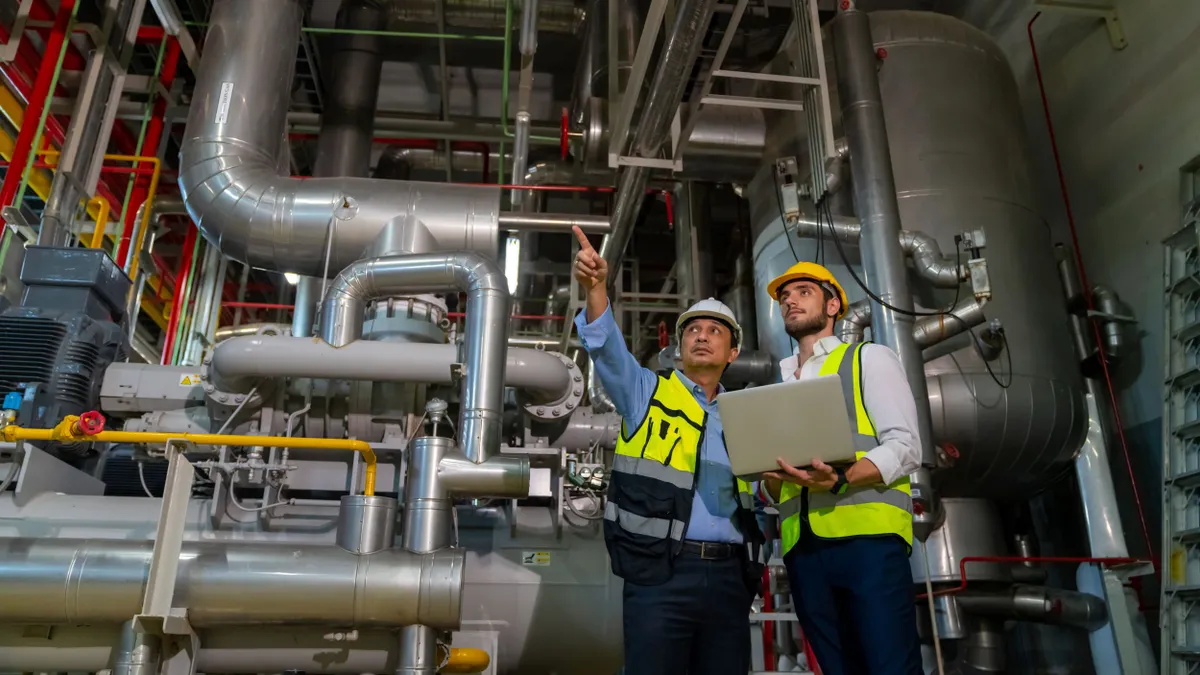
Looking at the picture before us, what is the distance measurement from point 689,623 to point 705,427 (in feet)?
1.82

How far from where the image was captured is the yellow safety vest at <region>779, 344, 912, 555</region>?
1.96 m

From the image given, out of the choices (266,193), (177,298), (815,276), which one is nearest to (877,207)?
(815,276)

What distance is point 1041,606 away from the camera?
4055 mm

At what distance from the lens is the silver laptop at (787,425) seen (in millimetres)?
1855

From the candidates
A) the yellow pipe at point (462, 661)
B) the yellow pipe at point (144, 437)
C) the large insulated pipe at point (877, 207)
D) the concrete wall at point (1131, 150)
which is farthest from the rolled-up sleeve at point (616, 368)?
the concrete wall at point (1131, 150)

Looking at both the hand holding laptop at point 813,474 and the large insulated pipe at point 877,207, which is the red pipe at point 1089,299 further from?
→ the hand holding laptop at point 813,474

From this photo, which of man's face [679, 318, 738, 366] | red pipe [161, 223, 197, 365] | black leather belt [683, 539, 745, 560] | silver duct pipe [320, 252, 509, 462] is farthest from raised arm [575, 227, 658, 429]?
red pipe [161, 223, 197, 365]

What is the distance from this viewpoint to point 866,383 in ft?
6.79

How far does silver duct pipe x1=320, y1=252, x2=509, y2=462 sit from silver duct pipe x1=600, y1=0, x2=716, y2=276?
1258 mm

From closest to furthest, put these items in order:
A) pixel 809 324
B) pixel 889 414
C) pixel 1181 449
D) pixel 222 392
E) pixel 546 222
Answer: pixel 889 414
pixel 809 324
pixel 222 392
pixel 1181 449
pixel 546 222

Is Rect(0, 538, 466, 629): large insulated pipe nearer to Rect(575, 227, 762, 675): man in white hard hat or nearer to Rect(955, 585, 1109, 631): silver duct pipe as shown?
Rect(575, 227, 762, 675): man in white hard hat

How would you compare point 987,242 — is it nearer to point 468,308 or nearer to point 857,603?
point 468,308

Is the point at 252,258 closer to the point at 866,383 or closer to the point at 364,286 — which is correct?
the point at 364,286

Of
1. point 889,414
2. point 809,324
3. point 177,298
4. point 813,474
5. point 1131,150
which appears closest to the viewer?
point 813,474
